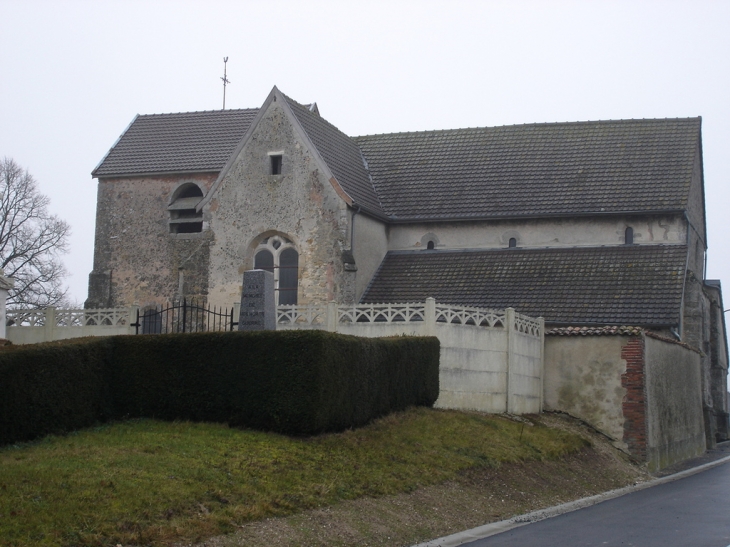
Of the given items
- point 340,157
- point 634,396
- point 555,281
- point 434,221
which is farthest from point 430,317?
point 340,157

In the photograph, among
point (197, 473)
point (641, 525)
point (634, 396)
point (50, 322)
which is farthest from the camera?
point (50, 322)

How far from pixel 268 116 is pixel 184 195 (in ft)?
27.2

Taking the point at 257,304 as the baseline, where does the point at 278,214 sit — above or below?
above

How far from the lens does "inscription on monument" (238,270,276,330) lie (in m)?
18.5

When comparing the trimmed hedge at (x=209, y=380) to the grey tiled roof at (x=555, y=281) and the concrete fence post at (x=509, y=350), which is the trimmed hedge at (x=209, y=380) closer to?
the concrete fence post at (x=509, y=350)

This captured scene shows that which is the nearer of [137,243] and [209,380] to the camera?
[209,380]

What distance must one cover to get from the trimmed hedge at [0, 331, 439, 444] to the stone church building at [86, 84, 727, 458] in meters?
13.0

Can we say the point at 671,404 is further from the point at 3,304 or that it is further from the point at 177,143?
the point at 177,143

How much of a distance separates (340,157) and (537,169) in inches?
284

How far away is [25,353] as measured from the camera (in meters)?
14.9

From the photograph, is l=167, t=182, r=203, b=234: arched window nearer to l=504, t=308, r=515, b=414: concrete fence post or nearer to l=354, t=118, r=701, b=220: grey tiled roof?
l=354, t=118, r=701, b=220: grey tiled roof

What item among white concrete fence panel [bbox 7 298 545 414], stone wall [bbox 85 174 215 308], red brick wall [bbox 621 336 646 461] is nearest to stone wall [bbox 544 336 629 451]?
red brick wall [bbox 621 336 646 461]

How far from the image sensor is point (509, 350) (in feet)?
79.2

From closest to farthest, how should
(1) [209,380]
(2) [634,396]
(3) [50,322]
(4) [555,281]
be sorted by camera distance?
(1) [209,380] → (2) [634,396] → (3) [50,322] → (4) [555,281]
